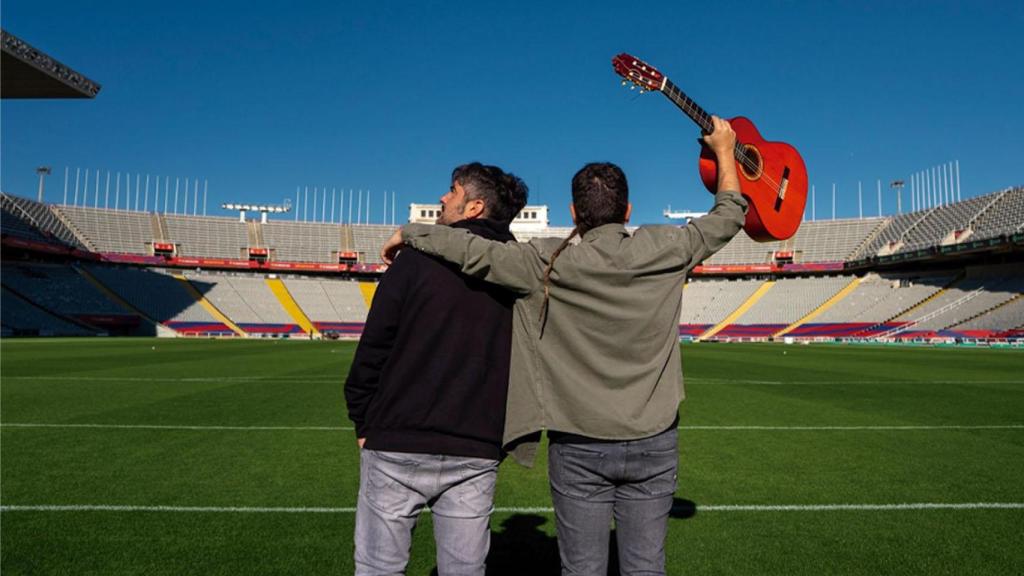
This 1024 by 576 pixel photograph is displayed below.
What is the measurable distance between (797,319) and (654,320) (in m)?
58.6

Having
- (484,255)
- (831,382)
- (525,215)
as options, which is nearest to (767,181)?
(484,255)

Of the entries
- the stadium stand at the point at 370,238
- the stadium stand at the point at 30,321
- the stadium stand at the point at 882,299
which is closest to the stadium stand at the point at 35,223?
the stadium stand at the point at 30,321

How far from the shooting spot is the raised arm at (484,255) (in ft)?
7.07

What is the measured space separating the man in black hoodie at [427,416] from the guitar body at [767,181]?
3.95 feet

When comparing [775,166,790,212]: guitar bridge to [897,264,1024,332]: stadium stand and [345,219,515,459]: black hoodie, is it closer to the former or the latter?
[345,219,515,459]: black hoodie

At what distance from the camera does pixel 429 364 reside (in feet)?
7.55

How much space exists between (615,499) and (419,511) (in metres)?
0.70

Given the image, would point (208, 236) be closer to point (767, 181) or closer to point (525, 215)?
point (525, 215)

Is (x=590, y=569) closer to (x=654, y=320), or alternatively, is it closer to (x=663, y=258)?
(x=654, y=320)

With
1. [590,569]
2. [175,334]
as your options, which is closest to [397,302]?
[590,569]

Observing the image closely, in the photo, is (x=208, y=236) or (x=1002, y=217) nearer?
(x=1002, y=217)

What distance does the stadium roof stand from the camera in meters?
30.2

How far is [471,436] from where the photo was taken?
2287mm

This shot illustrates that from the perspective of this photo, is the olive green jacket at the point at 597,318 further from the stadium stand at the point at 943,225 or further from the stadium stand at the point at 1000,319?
the stadium stand at the point at 943,225
